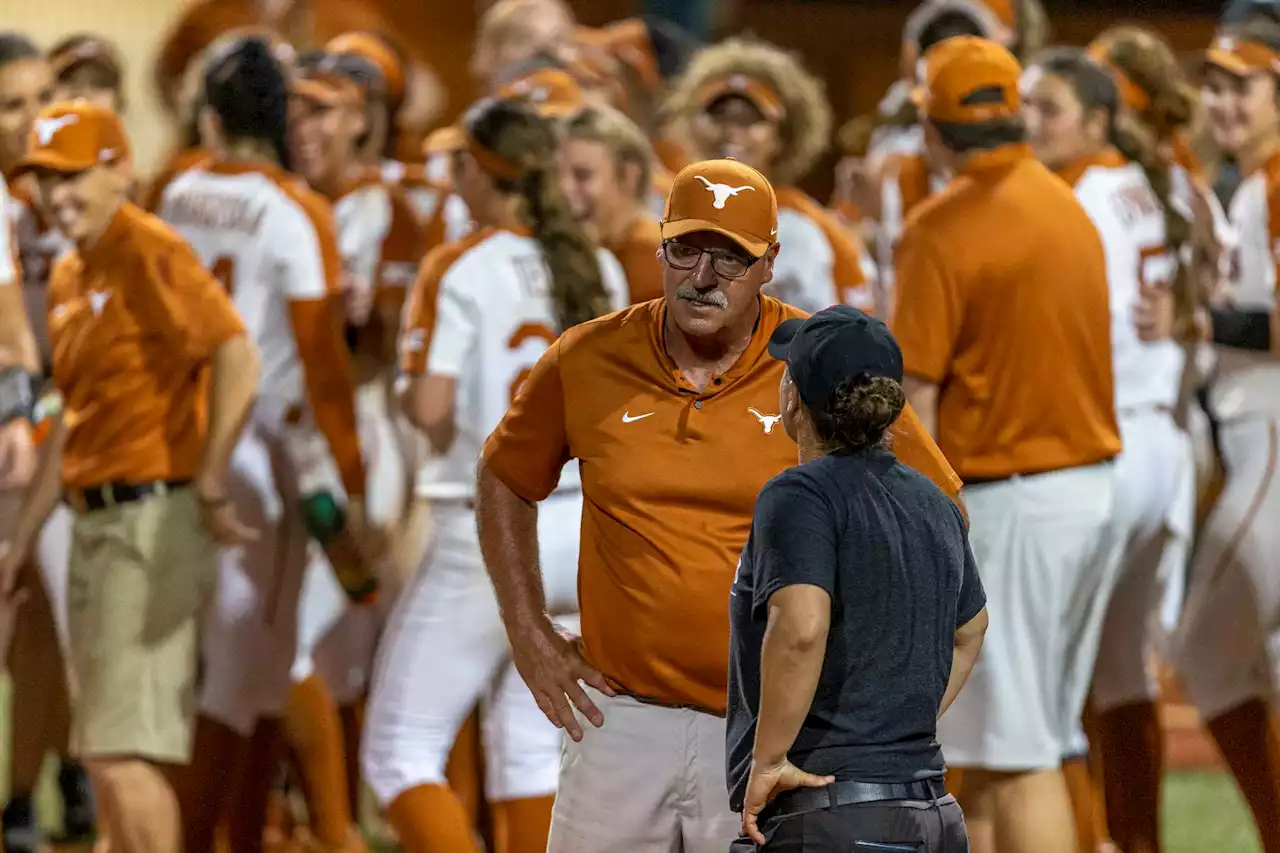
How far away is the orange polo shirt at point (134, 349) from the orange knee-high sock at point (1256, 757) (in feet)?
9.92

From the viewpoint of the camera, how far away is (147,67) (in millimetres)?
13391

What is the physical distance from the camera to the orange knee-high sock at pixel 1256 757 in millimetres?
5758

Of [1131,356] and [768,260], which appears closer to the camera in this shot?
[768,260]

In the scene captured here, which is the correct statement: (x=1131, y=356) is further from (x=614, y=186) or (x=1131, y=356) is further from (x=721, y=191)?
(x=721, y=191)

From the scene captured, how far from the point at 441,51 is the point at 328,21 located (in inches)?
57.6

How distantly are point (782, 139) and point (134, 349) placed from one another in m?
2.64

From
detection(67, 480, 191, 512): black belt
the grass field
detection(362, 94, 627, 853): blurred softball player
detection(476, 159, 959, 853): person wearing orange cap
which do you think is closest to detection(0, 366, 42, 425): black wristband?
detection(67, 480, 191, 512): black belt

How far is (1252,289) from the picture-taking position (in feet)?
19.7

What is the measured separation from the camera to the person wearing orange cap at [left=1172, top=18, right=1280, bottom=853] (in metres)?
5.80

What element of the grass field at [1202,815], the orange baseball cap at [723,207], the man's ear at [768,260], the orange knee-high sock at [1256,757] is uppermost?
the orange baseball cap at [723,207]

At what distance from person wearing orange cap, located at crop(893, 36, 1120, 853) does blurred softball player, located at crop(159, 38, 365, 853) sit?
197 cm

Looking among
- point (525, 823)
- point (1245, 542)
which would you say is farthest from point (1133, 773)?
point (525, 823)

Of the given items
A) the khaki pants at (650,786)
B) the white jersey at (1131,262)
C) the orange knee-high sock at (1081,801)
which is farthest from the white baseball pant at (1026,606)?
the khaki pants at (650,786)

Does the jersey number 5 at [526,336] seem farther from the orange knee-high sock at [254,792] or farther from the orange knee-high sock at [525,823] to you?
the orange knee-high sock at [254,792]
